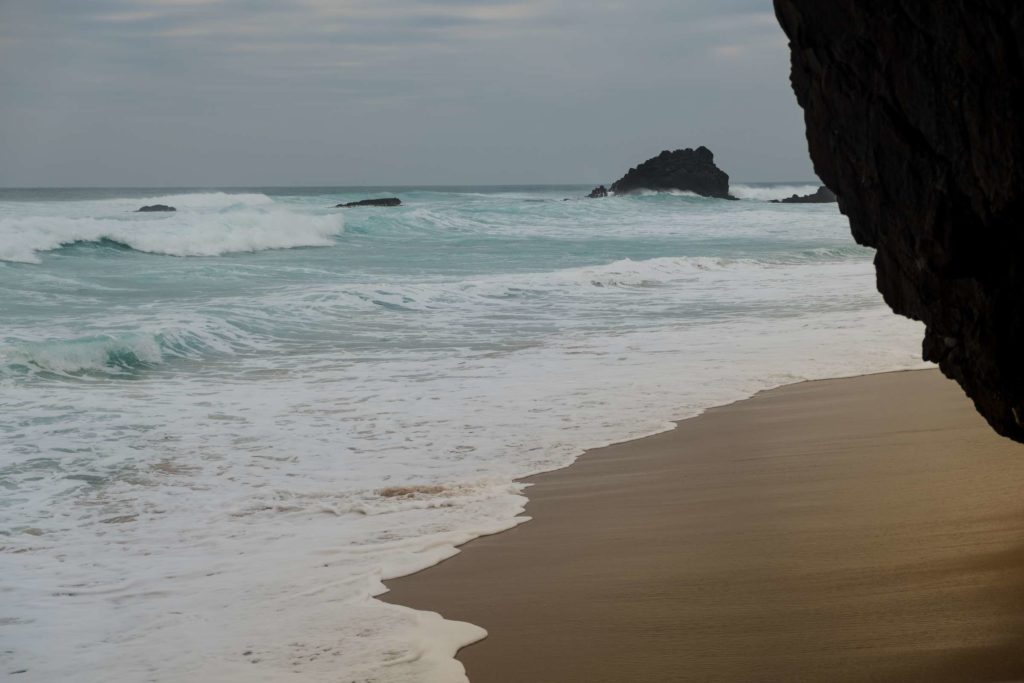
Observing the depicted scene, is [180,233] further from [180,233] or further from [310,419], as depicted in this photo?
[310,419]

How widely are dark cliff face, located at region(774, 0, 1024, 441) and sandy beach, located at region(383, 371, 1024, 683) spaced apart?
628 millimetres

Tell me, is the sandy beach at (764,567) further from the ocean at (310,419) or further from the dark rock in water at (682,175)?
the dark rock in water at (682,175)

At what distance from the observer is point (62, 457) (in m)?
5.98

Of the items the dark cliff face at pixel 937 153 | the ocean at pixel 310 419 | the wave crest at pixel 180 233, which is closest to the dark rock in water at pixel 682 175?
the wave crest at pixel 180 233

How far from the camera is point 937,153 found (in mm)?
2584

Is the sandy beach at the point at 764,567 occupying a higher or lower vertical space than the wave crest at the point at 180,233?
lower

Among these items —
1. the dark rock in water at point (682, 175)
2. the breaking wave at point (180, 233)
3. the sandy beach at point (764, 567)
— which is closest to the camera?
the sandy beach at point (764, 567)

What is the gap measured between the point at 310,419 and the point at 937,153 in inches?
199

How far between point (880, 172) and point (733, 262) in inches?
716

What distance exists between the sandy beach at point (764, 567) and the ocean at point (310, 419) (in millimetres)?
252

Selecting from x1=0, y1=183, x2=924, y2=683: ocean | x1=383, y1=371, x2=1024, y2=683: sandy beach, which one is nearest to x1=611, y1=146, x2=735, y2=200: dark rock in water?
x1=0, y1=183, x2=924, y2=683: ocean

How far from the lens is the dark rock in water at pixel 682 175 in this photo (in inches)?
2731

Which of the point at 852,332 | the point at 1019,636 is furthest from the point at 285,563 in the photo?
the point at 852,332

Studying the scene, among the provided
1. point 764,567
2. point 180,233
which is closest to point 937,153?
point 764,567
